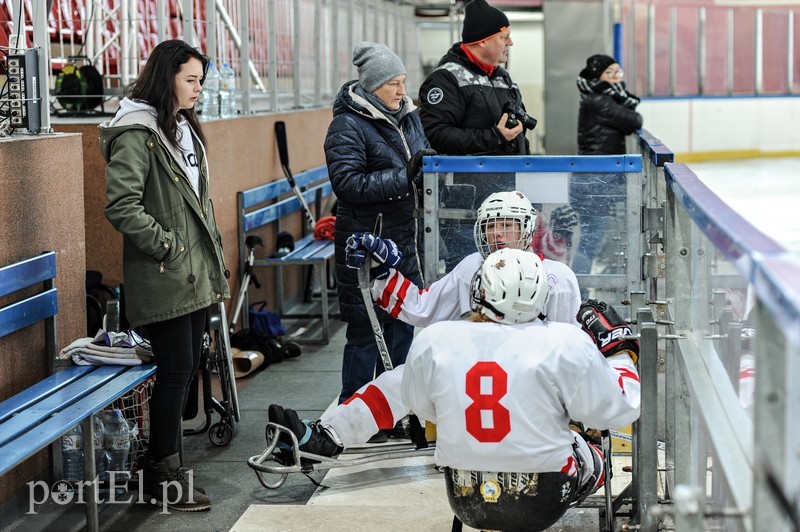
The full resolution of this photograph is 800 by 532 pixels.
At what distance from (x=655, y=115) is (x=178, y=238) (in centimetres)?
1904

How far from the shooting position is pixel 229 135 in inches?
272

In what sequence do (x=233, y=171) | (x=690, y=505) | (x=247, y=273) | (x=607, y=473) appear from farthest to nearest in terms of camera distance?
(x=233, y=171)
(x=247, y=273)
(x=607, y=473)
(x=690, y=505)

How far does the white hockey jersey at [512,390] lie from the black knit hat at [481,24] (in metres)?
2.22

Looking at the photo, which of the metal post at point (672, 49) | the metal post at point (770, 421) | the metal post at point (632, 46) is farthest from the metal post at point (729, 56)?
the metal post at point (770, 421)

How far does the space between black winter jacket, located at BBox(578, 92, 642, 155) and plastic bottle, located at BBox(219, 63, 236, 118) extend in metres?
2.86

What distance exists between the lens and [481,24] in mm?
4859

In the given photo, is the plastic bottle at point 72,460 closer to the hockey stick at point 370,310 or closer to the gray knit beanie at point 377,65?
the hockey stick at point 370,310

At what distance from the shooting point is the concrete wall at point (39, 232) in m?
4.10

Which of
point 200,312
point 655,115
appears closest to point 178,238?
point 200,312

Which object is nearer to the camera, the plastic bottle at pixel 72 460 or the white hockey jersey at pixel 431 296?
the white hockey jersey at pixel 431 296

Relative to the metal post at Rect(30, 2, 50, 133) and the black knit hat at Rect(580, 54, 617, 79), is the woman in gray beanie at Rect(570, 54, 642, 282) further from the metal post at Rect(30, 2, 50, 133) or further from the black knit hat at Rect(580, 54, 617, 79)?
the metal post at Rect(30, 2, 50, 133)

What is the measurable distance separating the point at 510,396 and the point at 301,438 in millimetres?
Answer: 1578

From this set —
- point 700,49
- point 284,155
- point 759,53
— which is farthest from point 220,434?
point 759,53

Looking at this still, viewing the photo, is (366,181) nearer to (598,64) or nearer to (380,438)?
(380,438)
